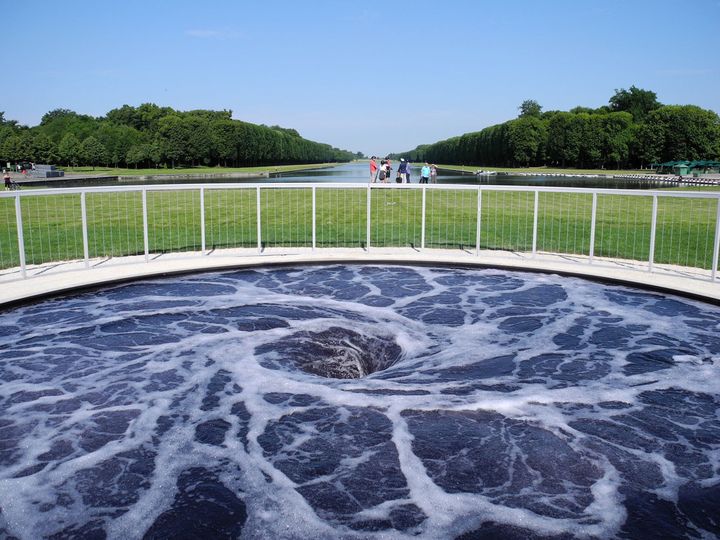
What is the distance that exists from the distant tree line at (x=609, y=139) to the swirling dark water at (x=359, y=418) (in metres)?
86.8

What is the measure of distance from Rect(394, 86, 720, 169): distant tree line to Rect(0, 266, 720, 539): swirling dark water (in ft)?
285

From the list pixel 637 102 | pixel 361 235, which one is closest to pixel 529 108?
pixel 637 102

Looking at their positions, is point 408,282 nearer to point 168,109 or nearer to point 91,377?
point 91,377

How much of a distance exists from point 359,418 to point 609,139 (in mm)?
97257

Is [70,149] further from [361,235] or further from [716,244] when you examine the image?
[716,244]

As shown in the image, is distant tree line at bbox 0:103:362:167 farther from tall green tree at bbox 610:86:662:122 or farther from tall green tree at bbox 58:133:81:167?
tall green tree at bbox 610:86:662:122

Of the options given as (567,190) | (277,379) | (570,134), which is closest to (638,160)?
(570,134)

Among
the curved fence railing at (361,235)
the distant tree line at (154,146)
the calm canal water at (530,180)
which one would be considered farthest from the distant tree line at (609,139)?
the curved fence railing at (361,235)

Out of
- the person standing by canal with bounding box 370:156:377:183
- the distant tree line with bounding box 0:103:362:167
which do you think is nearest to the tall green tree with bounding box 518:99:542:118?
the distant tree line with bounding box 0:103:362:167

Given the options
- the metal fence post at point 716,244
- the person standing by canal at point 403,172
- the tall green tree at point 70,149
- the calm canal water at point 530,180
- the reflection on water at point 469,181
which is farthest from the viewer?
the tall green tree at point 70,149

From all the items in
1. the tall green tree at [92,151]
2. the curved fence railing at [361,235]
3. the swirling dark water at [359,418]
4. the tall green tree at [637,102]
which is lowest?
the swirling dark water at [359,418]

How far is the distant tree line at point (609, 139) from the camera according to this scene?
278ft

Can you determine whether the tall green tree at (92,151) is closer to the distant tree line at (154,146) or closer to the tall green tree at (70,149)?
the distant tree line at (154,146)

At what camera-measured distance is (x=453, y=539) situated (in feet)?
12.1
